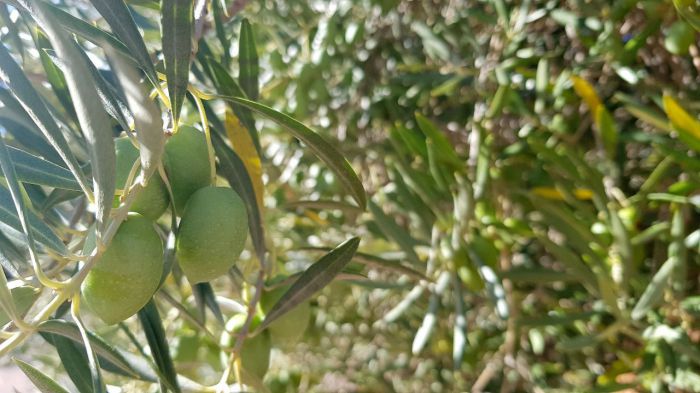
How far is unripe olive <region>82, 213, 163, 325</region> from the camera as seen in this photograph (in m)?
0.49

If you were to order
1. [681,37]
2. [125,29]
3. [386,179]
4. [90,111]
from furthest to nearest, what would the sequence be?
1. [386,179]
2. [681,37]
3. [125,29]
4. [90,111]

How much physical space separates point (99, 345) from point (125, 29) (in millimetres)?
270

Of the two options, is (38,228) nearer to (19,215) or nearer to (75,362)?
(19,215)

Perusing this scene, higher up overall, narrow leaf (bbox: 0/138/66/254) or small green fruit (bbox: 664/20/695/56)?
small green fruit (bbox: 664/20/695/56)

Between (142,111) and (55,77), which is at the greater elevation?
(55,77)

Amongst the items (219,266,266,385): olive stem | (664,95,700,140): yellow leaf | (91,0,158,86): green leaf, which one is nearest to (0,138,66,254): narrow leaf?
(91,0,158,86): green leaf

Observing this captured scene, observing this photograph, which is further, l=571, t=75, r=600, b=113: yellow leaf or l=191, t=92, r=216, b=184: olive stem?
l=571, t=75, r=600, b=113: yellow leaf

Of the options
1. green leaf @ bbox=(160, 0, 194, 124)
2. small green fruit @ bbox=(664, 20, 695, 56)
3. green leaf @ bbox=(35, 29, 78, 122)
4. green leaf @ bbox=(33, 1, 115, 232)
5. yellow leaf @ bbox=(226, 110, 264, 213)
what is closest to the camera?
green leaf @ bbox=(33, 1, 115, 232)

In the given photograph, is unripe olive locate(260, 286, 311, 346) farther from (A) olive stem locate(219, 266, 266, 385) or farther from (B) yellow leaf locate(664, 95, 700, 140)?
(B) yellow leaf locate(664, 95, 700, 140)

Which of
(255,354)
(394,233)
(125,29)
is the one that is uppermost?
(125,29)

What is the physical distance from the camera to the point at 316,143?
0.55 metres

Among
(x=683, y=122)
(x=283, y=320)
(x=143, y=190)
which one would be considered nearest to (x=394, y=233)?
(x=283, y=320)

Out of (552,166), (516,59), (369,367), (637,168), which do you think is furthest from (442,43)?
(369,367)

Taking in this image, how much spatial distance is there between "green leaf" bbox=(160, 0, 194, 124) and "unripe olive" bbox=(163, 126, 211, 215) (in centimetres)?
6
